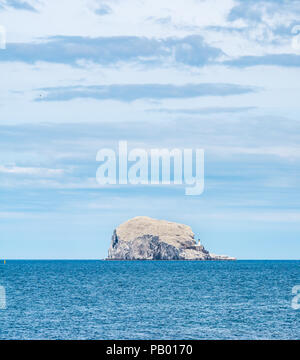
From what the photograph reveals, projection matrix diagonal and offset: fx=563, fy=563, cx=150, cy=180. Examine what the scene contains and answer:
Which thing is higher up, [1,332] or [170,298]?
[170,298]

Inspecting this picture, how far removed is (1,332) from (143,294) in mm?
59442

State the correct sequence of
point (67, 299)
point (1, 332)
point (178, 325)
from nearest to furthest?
point (1, 332)
point (178, 325)
point (67, 299)

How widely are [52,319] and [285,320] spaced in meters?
31.4

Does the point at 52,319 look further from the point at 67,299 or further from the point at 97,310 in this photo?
the point at 67,299

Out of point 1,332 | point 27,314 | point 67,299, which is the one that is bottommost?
point 1,332
